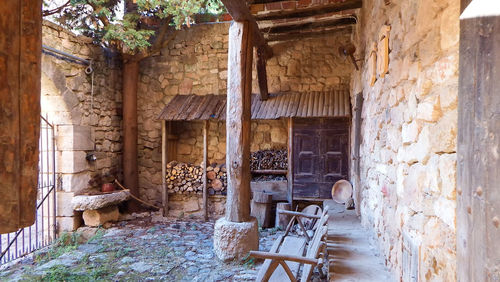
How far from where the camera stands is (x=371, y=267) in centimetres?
250

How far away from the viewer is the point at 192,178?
624 cm

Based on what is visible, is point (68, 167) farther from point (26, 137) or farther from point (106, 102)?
point (26, 137)

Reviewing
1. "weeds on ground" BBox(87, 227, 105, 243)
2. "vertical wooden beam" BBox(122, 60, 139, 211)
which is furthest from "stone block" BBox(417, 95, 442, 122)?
"vertical wooden beam" BBox(122, 60, 139, 211)

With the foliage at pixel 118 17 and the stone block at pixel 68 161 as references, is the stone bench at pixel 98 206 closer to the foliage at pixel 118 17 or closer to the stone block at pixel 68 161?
the stone block at pixel 68 161

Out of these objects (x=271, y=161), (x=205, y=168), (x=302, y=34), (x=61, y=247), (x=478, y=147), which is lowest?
(x=61, y=247)

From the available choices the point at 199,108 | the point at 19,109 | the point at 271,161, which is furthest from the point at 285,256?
the point at 199,108

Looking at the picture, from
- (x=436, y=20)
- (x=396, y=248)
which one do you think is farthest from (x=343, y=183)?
(x=436, y=20)

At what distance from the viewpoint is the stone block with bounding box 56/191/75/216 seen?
17.2ft

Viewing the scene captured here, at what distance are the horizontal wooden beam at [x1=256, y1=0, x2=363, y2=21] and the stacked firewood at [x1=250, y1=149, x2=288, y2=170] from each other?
256cm

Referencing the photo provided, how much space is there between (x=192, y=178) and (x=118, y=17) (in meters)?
3.56

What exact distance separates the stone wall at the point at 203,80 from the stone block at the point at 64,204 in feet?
5.37

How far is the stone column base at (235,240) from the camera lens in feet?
12.2

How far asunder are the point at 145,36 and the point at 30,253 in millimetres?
4223

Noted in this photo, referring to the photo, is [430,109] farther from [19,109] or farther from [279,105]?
[279,105]
